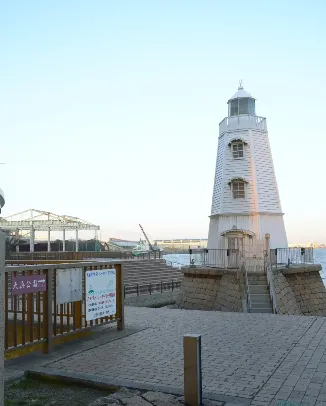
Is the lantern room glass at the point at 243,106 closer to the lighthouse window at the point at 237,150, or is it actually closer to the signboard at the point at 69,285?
the lighthouse window at the point at 237,150

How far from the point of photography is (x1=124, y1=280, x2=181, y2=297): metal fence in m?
28.5

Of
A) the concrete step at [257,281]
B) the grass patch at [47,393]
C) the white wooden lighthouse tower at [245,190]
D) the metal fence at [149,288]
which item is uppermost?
the white wooden lighthouse tower at [245,190]

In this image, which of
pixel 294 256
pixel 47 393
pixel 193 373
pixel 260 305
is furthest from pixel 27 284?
pixel 294 256

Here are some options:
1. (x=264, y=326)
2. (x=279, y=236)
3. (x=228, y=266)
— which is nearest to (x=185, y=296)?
(x=228, y=266)

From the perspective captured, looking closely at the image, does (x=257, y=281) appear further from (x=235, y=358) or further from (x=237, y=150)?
(x=235, y=358)

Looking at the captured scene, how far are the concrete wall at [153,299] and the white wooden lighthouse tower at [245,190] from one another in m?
5.01

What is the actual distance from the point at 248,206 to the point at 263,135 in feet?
17.1

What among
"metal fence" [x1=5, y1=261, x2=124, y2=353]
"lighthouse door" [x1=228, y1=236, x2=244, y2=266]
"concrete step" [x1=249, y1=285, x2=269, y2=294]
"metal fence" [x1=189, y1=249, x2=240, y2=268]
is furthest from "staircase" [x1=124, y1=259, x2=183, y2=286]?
"metal fence" [x1=5, y1=261, x2=124, y2=353]

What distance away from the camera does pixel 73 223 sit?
2124 inches

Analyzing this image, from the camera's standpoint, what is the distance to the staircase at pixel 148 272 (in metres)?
34.3

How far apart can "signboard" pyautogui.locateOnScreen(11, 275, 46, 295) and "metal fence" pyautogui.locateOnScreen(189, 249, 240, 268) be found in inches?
683

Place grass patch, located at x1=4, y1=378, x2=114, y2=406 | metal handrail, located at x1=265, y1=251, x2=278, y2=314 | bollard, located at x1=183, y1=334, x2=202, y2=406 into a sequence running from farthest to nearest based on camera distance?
metal handrail, located at x1=265, y1=251, x2=278, y2=314 < grass patch, located at x1=4, y1=378, x2=114, y2=406 < bollard, located at x1=183, y1=334, x2=202, y2=406

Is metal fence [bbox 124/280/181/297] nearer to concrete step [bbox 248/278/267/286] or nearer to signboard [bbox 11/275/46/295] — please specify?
concrete step [bbox 248/278/267/286]

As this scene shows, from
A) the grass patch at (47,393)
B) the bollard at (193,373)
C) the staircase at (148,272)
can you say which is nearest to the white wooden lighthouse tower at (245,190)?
the staircase at (148,272)
